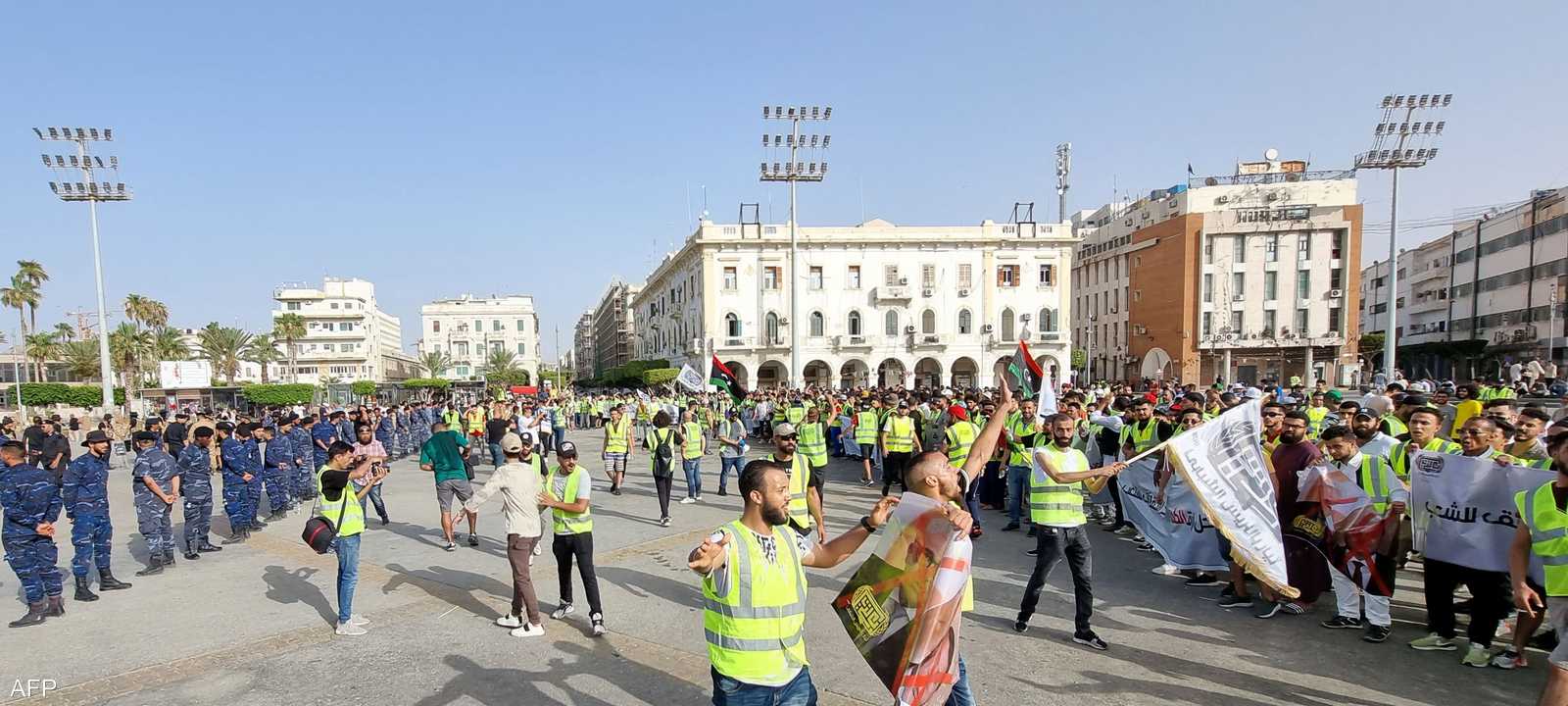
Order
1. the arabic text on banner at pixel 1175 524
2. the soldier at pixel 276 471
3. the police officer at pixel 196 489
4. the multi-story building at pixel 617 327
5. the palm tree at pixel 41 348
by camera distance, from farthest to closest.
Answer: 1. the multi-story building at pixel 617 327
2. the palm tree at pixel 41 348
3. the soldier at pixel 276 471
4. the police officer at pixel 196 489
5. the arabic text on banner at pixel 1175 524

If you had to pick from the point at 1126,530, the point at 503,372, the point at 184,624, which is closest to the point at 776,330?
the point at 1126,530

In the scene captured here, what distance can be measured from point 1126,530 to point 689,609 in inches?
251

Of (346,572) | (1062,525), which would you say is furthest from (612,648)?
(1062,525)

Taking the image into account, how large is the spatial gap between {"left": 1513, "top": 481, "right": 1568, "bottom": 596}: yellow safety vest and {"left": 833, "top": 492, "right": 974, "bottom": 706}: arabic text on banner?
11.5 feet

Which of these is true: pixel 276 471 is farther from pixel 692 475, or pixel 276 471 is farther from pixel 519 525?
pixel 519 525

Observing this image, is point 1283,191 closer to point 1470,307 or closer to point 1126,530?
point 1470,307

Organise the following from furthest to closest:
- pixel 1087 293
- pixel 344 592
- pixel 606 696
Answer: pixel 1087 293, pixel 344 592, pixel 606 696

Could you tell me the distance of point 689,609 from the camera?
6738mm

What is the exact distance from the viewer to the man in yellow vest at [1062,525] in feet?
18.5

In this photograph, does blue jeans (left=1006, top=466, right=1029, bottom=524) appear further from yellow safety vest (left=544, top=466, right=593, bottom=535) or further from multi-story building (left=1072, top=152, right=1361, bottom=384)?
multi-story building (left=1072, top=152, right=1361, bottom=384)

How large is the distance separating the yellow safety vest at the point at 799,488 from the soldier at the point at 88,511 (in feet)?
23.4

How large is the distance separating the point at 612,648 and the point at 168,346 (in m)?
72.3

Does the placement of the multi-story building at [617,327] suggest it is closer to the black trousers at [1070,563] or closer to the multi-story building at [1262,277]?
the multi-story building at [1262,277]

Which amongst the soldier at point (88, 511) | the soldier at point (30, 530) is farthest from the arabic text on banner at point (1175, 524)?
the soldier at point (88, 511)
